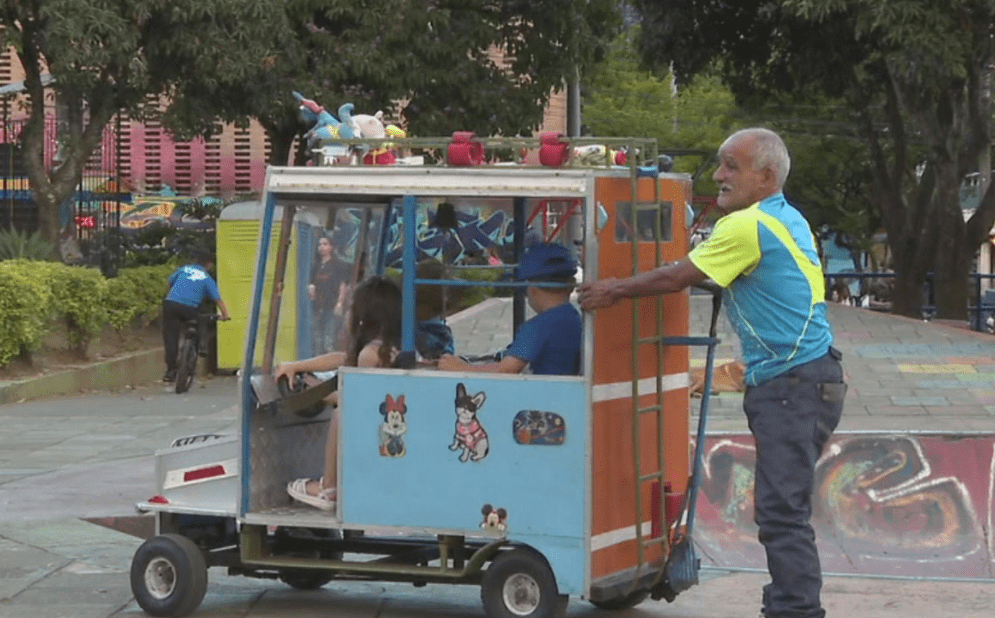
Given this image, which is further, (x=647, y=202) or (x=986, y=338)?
(x=986, y=338)

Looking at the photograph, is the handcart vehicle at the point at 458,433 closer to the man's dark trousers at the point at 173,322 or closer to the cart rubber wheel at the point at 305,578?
the cart rubber wheel at the point at 305,578

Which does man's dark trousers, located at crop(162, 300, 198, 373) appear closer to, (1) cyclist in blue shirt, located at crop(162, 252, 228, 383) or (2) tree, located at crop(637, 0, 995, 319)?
(1) cyclist in blue shirt, located at crop(162, 252, 228, 383)

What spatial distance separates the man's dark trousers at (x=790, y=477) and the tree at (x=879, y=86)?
16.1 metres

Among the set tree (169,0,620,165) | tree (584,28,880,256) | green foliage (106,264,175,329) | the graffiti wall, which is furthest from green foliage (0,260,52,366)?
tree (584,28,880,256)

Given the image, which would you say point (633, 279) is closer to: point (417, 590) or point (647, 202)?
point (647, 202)

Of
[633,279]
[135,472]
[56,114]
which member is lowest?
[135,472]

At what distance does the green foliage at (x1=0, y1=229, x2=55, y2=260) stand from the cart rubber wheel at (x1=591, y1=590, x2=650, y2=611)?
1279cm

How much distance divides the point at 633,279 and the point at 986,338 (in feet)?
45.4

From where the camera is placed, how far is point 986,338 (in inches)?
763

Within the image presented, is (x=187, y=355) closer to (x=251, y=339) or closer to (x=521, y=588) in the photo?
(x=251, y=339)

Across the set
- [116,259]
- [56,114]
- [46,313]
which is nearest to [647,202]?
[46,313]

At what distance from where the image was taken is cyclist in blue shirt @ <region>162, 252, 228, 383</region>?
1859cm

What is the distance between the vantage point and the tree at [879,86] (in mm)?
24672

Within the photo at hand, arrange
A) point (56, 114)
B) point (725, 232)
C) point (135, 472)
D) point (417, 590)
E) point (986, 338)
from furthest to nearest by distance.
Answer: point (56, 114) → point (986, 338) → point (135, 472) → point (417, 590) → point (725, 232)
